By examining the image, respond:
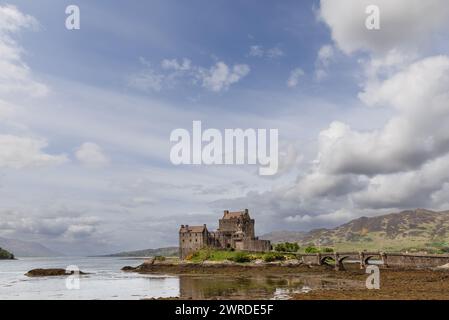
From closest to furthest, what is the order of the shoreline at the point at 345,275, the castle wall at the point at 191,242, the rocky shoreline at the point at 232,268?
the shoreline at the point at 345,275, the rocky shoreline at the point at 232,268, the castle wall at the point at 191,242

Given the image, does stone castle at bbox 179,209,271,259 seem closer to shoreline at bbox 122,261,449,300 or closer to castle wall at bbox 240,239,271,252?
castle wall at bbox 240,239,271,252

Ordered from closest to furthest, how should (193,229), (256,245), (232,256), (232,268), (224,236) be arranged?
(232,268), (232,256), (256,245), (193,229), (224,236)

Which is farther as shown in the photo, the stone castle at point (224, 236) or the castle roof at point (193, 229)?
the castle roof at point (193, 229)

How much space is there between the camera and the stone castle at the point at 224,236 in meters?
133

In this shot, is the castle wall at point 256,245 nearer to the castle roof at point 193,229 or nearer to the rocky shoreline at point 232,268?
the castle roof at point 193,229

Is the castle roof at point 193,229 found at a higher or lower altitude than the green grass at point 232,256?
higher

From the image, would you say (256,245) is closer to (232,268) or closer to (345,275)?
(232,268)

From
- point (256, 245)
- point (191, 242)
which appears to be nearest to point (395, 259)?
point (256, 245)

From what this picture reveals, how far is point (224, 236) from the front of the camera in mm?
138500

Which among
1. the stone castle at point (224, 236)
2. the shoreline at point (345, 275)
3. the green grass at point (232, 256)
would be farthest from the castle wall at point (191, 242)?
the shoreline at point (345, 275)

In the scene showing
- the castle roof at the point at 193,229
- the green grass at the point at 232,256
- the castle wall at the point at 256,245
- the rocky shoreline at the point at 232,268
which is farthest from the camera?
the castle roof at the point at 193,229
